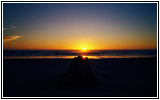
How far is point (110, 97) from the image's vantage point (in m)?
5.38

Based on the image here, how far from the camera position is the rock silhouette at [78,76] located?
631 cm

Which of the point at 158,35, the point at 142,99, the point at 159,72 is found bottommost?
the point at 142,99

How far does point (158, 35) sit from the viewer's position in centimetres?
670

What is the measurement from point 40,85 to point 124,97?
3329mm

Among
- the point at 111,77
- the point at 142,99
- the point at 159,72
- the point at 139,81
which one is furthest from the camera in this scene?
the point at 111,77

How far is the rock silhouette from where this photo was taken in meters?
6.31

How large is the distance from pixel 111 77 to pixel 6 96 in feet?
15.3

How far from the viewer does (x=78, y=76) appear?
20.7 feet

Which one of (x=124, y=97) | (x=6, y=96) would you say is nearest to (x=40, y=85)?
(x=6, y=96)

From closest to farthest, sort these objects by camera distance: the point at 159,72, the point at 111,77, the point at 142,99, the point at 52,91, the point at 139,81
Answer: the point at 142,99 < the point at 52,91 < the point at 159,72 < the point at 139,81 < the point at 111,77

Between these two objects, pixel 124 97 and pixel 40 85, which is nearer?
pixel 124 97

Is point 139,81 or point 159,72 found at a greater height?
point 159,72

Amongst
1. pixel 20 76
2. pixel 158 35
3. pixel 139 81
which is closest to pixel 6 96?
pixel 20 76

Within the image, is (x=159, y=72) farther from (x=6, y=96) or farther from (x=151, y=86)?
(x=6, y=96)
